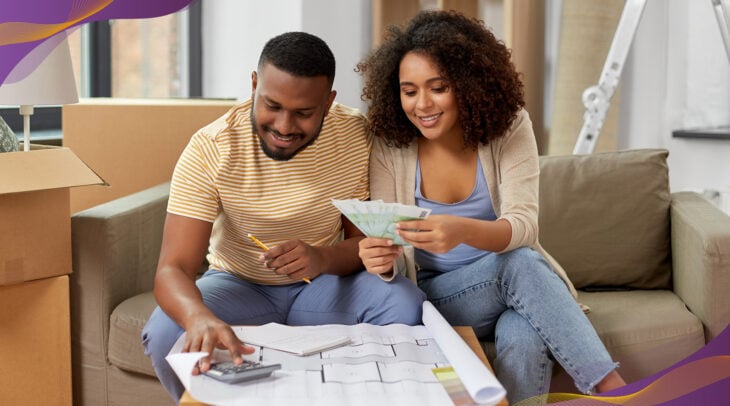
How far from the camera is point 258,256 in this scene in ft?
5.87

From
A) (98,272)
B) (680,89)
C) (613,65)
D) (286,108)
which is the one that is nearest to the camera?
(286,108)

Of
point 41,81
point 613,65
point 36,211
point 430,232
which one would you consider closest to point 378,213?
point 430,232

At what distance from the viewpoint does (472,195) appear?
72.4 inches

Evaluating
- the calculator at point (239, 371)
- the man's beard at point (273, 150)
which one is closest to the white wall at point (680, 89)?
the man's beard at point (273, 150)

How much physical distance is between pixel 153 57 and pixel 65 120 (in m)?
1.24

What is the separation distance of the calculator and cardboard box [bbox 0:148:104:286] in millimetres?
673

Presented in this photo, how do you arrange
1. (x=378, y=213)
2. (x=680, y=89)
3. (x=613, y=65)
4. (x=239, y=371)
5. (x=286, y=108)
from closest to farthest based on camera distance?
1. (x=239, y=371)
2. (x=378, y=213)
3. (x=286, y=108)
4. (x=613, y=65)
5. (x=680, y=89)

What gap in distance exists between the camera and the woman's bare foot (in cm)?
158

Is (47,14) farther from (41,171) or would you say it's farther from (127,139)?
(127,139)

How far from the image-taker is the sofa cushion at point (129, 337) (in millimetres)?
1914

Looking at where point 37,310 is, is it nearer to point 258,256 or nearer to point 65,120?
point 258,256

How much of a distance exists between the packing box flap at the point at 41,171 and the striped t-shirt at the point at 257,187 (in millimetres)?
263

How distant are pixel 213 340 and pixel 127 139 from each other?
4.12ft

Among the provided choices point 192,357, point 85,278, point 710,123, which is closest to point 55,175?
point 85,278
